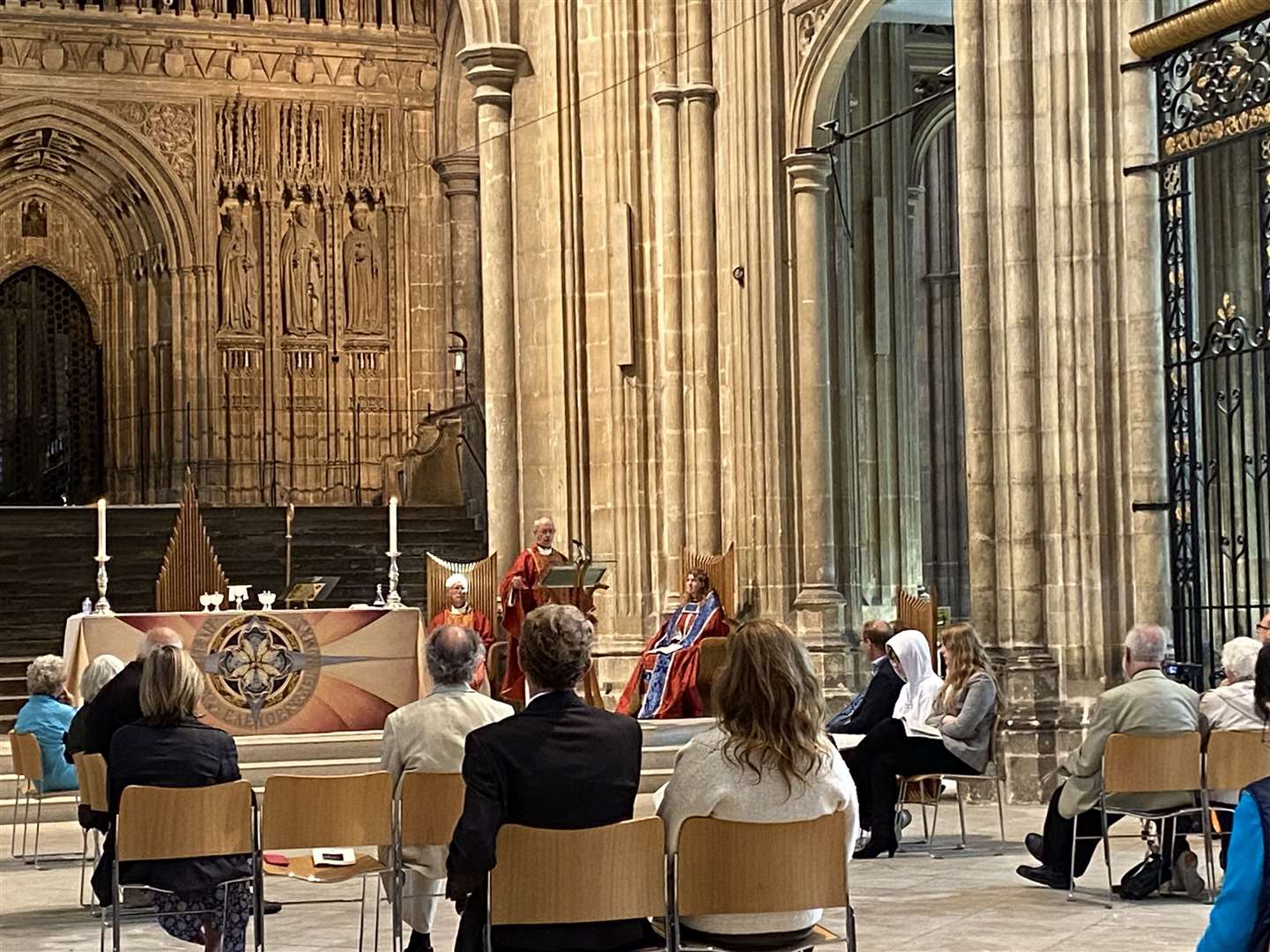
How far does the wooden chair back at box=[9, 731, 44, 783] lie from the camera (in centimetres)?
949

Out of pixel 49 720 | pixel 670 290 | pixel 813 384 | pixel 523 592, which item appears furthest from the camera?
pixel 670 290

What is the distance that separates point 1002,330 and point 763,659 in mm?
7336

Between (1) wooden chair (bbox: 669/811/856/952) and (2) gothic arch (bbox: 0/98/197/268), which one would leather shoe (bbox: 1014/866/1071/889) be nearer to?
(1) wooden chair (bbox: 669/811/856/952)

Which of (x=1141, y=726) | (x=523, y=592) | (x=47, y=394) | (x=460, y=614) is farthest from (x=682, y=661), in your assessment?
(x=47, y=394)

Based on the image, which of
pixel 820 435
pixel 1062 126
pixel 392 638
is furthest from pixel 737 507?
pixel 1062 126

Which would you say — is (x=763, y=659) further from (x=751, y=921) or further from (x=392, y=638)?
(x=392, y=638)

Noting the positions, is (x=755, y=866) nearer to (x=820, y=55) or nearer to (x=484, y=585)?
(x=820, y=55)

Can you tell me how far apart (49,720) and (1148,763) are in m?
5.06

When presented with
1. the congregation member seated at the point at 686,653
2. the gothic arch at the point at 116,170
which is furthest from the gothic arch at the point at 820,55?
the gothic arch at the point at 116,170

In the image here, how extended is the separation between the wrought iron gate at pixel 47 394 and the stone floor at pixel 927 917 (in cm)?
Result: 1591

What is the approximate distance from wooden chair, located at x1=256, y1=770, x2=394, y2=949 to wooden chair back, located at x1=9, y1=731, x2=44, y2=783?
3373 millimetres

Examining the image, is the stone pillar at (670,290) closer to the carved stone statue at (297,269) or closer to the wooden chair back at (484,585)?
the wooden chair back at (484,585)

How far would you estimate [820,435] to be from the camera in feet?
52.4

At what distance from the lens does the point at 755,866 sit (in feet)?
16.3
